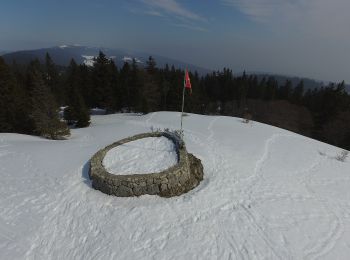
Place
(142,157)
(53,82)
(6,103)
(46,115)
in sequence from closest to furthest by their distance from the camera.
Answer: (142,157), (46,115), (6,103), (53,82)

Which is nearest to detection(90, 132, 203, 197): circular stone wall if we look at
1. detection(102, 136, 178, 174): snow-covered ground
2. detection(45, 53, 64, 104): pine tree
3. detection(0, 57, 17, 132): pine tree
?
detection(102, 136, 178, 174): snow-covered ground

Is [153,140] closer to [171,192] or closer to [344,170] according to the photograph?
[171,192]

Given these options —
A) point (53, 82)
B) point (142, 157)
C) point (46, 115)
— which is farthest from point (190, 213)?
point (53, 82)

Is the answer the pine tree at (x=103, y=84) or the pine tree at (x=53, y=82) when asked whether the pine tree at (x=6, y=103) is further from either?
the pine tree at (x=53, y=82)

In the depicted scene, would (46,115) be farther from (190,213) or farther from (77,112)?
(190,213)

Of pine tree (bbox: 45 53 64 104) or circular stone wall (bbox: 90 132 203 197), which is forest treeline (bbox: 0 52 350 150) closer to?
pine tree (bbox: 45 53 64 104)

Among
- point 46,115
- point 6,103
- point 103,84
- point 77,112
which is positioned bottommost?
point 77,112
